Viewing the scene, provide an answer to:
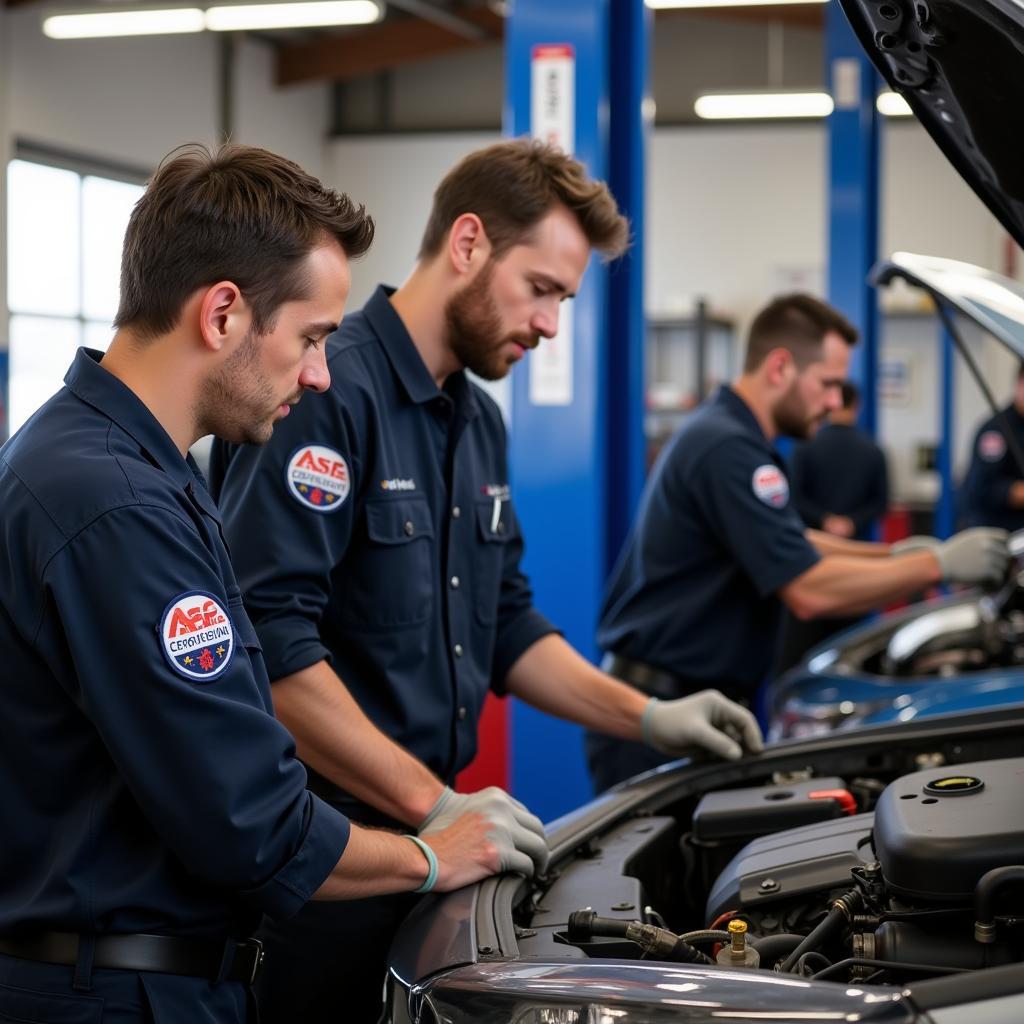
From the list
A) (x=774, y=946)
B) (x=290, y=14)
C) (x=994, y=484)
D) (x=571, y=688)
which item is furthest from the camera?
(x=290, y=14)

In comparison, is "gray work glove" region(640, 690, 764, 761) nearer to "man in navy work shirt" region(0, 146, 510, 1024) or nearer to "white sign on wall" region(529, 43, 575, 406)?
"man in navy work shirt" region(0, 146, 510, 1024)

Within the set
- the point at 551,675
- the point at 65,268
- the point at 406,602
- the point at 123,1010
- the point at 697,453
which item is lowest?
the point at 123,1010

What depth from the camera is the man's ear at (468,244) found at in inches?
91.5

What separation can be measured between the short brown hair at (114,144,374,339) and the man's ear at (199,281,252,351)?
0.01 m

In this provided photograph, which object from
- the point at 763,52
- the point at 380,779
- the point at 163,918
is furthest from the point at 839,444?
the point at 763,52

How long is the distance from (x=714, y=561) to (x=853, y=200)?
5085 mm

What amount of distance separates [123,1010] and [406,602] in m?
0.84

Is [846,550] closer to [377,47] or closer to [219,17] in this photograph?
[219,17]

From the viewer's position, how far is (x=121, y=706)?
1.39m

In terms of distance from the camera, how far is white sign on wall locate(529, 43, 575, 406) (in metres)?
3.91

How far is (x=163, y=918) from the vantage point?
1493 millimetres

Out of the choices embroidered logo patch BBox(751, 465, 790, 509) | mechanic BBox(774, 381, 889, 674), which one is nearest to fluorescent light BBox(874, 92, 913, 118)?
mechanic BBox(774, 381, 889, 674)

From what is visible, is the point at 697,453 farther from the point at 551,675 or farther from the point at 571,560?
the point at 551,675

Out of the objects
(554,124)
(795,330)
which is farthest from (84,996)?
(554,124)
